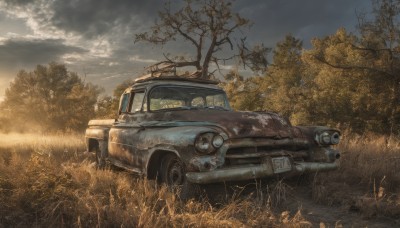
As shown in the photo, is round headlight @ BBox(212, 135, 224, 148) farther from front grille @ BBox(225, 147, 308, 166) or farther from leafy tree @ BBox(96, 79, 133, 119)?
leafy tree @ BBox(96, 79, 133, 119)

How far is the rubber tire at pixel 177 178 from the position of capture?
178 inches

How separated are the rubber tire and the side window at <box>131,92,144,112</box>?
1.52 meters

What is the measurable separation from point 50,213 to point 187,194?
1.56 m

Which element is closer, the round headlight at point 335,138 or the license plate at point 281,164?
the license plate at point 281,164

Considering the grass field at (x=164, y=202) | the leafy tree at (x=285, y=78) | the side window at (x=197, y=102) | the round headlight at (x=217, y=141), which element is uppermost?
the leafy tree at (x=285, y=78)

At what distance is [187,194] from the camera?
4.52 meters

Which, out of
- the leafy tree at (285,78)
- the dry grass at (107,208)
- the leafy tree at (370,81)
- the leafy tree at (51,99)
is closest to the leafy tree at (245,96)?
the leafy tree at (285,78)

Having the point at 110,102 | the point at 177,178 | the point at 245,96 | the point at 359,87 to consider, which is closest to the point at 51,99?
the point at 110,102

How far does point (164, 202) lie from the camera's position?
445 cm

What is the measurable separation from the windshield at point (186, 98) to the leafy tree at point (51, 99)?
33.0 m

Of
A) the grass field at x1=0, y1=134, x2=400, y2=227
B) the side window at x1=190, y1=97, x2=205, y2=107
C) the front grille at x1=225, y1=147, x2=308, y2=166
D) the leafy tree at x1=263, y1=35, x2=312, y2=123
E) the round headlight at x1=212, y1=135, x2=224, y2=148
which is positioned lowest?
the grass field at x1=0, y1=134, x2=400, y2=227

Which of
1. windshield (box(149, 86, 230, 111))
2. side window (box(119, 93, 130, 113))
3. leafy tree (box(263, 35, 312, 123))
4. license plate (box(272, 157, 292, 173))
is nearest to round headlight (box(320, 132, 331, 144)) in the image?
license plate (box(272, 157, 292, 173))

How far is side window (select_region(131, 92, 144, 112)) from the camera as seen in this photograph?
6.28m

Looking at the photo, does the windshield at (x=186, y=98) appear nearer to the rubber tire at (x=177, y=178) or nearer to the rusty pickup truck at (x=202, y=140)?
the rusty pickup truck at (x=202, y=140)
